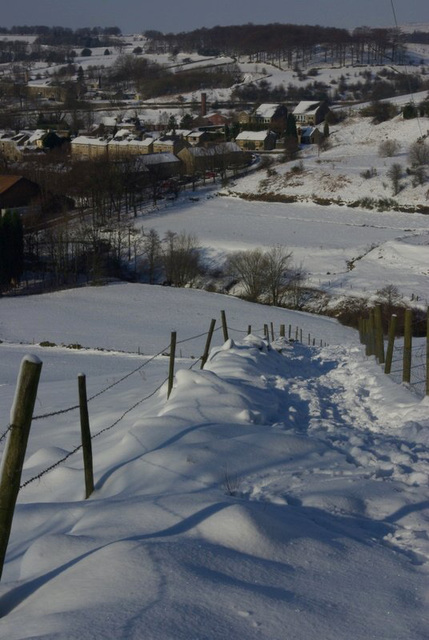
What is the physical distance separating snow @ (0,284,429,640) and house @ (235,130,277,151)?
213 feet

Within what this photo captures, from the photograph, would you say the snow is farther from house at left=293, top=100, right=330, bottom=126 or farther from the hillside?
house at left=293, top=100, right=330, bottom=126

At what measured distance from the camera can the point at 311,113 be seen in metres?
87.7

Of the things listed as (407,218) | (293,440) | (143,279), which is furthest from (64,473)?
(407,218)

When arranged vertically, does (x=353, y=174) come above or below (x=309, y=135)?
below

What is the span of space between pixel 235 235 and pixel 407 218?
40.4 feet

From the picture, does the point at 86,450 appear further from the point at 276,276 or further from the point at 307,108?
the point at 307,108

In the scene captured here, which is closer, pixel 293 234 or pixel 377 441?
pixel 377 441

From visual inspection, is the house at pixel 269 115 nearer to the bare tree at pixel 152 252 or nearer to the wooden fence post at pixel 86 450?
the bare tree at pixel 152 252

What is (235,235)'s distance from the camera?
142 feet

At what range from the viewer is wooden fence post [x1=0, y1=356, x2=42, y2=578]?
362cm

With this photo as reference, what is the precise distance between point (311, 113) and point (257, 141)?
58.7 ft

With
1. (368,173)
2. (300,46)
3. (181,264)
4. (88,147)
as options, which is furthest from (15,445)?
(300,46)

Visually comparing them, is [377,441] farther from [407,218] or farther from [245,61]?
[245,61]

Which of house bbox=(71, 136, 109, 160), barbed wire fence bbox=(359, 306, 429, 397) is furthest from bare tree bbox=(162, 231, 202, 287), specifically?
house bbox=(71, 136, 109, 160)
